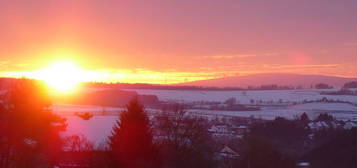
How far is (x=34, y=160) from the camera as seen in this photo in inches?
1043

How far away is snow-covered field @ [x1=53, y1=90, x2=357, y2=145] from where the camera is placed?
5336cm

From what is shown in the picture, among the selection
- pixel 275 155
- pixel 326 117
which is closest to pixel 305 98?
pixel 326 117

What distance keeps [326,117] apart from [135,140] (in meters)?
59.0

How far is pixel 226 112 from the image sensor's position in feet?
314

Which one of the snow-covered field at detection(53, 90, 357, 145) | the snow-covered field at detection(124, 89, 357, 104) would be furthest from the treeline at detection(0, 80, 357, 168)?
the snow-covered field at detection(124, 89, 357, 104)

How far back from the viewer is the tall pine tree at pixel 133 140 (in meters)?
22.3

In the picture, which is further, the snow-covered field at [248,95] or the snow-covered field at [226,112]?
the snow-covered field at [248,95]

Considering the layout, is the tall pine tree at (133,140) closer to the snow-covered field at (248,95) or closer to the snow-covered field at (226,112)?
the snow-covered field at (226,112)

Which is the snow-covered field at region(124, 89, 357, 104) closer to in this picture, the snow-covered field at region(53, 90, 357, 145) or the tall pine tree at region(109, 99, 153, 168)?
the snow-covered field at region(53, 90, 357, 145)

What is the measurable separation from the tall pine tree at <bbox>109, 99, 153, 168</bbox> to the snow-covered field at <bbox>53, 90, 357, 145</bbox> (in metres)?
25.4

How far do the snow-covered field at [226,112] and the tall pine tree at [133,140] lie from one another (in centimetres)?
2540

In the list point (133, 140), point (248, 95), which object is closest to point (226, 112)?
point (248, 95)

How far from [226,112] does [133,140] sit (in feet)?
242

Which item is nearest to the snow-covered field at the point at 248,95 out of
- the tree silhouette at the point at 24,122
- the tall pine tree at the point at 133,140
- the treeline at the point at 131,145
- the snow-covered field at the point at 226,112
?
the snow-covered field at the point at 226,112
